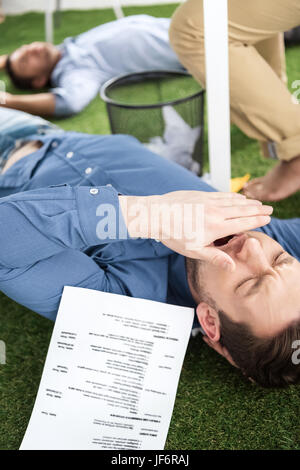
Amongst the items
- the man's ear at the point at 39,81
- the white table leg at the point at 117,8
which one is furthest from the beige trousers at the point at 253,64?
the white table leg at the point at 117,8

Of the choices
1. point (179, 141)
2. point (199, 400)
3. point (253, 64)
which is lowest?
point (199, 400)

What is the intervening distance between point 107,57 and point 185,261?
166cm

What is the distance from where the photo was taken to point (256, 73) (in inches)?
53.2

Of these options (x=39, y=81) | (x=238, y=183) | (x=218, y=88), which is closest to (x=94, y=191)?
(x=218, y=88)

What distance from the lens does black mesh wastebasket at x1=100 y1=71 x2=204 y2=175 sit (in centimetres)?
174

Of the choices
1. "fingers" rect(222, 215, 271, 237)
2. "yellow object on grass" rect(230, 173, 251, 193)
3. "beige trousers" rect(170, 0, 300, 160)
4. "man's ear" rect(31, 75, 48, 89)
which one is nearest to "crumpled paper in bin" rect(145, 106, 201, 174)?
"yellow object on grass" rect(230, 173, 251, 193)

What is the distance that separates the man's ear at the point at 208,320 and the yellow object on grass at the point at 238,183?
0.71 metres

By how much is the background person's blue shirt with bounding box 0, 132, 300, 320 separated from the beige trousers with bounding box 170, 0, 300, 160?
28 centimetres

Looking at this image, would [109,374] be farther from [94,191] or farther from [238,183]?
[238,183]

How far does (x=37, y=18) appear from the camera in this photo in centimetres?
312

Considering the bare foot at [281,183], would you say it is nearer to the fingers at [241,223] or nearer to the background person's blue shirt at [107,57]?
the fingers at [241,223]

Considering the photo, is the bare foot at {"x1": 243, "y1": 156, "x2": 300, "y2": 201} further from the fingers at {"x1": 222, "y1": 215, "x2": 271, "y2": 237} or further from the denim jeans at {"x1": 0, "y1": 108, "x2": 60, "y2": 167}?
the denim jeans at {"x1": 0, "y1": 108, "x2": 60, "y2": 167}

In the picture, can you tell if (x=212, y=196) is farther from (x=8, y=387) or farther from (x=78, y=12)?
(x=78, y=12)

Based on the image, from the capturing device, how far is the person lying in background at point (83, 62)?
7.56ft
